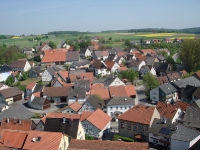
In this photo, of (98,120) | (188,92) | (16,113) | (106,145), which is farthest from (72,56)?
(106,145)

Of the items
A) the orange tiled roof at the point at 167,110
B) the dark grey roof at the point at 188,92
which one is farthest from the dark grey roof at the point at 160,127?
the dark grey roof at the point at 188,92

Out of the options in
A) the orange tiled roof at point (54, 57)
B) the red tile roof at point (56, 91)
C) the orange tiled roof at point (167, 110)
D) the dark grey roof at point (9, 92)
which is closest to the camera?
the orange tiled roof at point (167, 110)

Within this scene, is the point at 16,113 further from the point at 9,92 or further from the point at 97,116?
the point at 9,92

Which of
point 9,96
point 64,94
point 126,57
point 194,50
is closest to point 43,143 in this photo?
point 64,94

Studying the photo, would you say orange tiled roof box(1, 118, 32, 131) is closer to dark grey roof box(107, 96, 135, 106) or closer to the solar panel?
dark grey roof box(107, 96, 135, 106)

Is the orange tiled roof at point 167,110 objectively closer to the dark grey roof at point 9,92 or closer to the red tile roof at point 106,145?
the red tile roof at point 106,145

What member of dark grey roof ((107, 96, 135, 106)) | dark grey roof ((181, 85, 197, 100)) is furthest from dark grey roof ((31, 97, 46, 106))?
dark grey roof ((181, 85, 197, 100))
